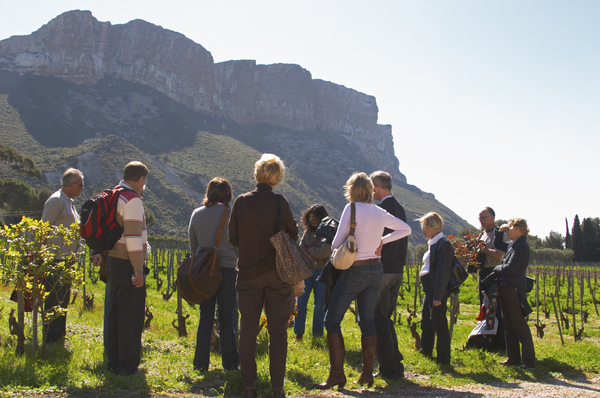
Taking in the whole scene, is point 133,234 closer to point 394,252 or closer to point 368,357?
point 368,357

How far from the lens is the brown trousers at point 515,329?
4.97m

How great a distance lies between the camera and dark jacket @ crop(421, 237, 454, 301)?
461cm

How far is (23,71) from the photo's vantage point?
9700 cm

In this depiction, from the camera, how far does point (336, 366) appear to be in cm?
369

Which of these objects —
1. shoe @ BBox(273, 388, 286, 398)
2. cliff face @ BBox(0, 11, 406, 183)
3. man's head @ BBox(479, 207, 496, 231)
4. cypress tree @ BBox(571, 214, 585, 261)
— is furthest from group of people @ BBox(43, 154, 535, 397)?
cliff face @ BBox(0, 11, 406, 183)

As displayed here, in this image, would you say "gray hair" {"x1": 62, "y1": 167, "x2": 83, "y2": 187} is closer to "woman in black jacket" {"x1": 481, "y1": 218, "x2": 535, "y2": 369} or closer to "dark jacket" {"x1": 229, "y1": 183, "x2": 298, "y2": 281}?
"dark jacket" {"x1": 229, "y1": 183, "x2": 298, "y2": 281}

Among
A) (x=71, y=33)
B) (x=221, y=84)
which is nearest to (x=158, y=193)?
(x=71, y=33)

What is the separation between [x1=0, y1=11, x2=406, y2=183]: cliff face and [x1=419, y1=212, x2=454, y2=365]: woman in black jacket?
374ft

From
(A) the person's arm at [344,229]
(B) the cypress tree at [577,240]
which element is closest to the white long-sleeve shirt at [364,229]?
(A) the person's arm at [344,229]

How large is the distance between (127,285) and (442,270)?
10.5 feet

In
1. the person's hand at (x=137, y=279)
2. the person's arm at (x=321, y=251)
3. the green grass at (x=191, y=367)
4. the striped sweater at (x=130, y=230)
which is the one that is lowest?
the green grass at (x=191, y=367)

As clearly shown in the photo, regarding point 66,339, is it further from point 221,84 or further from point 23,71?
point 221,84

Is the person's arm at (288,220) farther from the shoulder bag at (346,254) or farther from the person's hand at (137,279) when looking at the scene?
the person's hand at (137,279)

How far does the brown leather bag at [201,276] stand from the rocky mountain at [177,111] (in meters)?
50.8
